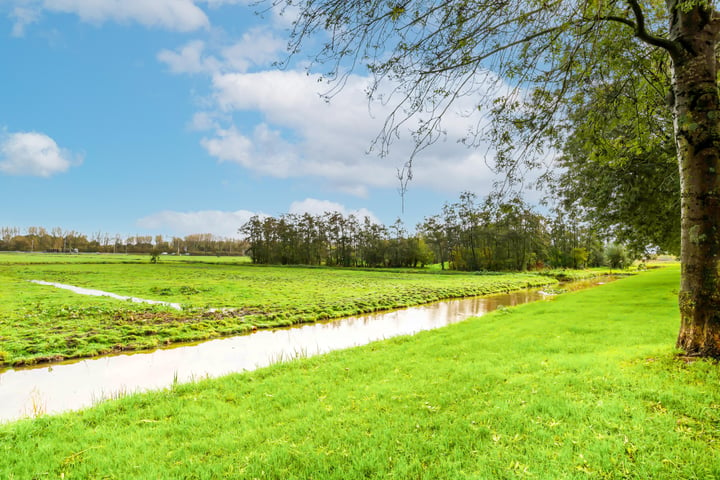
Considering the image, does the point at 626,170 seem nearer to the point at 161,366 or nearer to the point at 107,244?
the point at 161,366

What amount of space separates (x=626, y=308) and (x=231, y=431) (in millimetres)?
14393

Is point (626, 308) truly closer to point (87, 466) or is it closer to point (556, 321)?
point (556, 321)

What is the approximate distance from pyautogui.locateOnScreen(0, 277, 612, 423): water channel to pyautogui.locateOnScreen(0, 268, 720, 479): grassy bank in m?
2.35

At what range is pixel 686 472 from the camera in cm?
295

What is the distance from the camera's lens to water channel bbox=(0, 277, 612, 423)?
838 centimetres

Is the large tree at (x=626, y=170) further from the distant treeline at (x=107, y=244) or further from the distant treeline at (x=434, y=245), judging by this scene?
the distant treeline at (x=107, y=244)

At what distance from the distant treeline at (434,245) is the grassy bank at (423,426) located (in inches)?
2178

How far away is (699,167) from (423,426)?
17.9 ft

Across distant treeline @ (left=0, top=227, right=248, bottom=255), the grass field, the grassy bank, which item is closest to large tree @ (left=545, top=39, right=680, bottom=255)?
the grassy bank

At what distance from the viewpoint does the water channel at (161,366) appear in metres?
8.38

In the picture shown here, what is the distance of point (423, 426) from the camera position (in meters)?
4.36

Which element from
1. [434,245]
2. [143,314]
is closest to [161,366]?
[143,314]

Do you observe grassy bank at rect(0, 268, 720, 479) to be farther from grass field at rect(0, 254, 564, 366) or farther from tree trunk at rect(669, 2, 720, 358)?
grass field at rect(0, 254, 564, 366)

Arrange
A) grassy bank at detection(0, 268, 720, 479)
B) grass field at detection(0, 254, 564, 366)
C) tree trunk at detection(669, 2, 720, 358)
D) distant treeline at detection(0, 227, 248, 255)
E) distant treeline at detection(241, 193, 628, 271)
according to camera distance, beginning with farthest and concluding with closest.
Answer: distant treeline at detection(0, 227, 248, 255)
distant treeline at detection(241, 193, 628, 271)
grass field at detection(0, 254, 564, 366)
tree trunk at detection(669, 2, 720, 358)
grassy bank at detection(0, 268, 720, 479)
